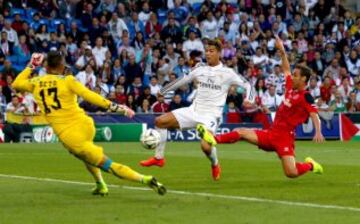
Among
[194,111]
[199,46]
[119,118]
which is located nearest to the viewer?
[194,111]

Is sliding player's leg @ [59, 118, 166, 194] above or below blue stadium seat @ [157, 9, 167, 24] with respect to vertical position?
below

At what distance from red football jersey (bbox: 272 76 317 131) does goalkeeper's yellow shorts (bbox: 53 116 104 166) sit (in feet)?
12.6

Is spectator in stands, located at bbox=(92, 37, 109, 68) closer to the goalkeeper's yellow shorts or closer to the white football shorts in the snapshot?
the white football shorts

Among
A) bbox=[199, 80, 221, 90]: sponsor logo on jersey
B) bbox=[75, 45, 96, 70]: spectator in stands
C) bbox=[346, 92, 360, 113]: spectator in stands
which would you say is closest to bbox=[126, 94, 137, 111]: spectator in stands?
bbox=[75, 45, 96, 70]: spectator in stands

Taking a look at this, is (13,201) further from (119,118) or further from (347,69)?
(347,69)

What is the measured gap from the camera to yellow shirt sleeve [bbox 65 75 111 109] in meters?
12.8

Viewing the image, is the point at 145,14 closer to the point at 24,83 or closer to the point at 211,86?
the point at 211,86

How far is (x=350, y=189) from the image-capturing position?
593 inches

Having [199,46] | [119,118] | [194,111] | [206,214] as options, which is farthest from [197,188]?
[199,46]

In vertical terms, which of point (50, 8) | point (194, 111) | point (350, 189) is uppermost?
point (50, 8)

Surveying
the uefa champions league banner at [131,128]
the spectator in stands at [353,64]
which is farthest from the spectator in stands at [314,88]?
the spectator in stands at [353,64]

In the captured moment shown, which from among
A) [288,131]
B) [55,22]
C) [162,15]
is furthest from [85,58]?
[288,131]

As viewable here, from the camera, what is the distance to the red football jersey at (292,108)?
1576cm

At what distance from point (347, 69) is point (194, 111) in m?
21.4
